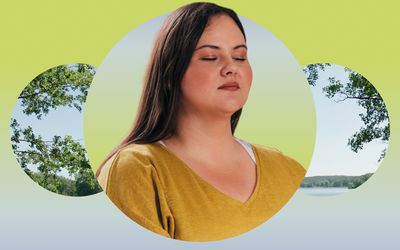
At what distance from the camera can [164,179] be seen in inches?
170

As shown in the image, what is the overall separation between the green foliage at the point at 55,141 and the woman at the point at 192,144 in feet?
3.12

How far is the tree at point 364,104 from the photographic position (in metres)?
5.57

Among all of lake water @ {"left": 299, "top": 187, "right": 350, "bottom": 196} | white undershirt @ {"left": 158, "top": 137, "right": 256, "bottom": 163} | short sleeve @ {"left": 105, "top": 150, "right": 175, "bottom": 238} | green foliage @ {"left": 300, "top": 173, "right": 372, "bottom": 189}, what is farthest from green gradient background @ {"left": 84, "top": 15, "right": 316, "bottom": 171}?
green foliage @ {"left": 300, "top": 173, "right": 372, "bottom": 189}

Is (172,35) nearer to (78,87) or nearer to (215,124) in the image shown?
(215,124)

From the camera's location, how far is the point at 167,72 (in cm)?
440

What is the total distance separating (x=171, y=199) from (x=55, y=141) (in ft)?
5.23

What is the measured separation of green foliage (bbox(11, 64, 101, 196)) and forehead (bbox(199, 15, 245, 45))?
1.25m

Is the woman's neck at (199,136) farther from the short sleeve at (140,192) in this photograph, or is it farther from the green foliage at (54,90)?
the green foliage at (54,90)

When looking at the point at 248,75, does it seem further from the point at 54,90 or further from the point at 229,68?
the point at 54,90

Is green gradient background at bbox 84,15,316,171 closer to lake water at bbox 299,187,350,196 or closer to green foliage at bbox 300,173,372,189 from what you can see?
lake water at bbox 299,187,350,196

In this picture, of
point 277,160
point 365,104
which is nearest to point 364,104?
point 365,104

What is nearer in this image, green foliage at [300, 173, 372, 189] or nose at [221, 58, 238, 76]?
nose at [221, 58, 238, 76]

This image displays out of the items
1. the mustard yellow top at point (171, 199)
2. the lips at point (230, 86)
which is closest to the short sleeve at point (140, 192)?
the mustard yellow top at point (171, 199)

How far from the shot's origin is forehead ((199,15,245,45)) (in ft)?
14.4
